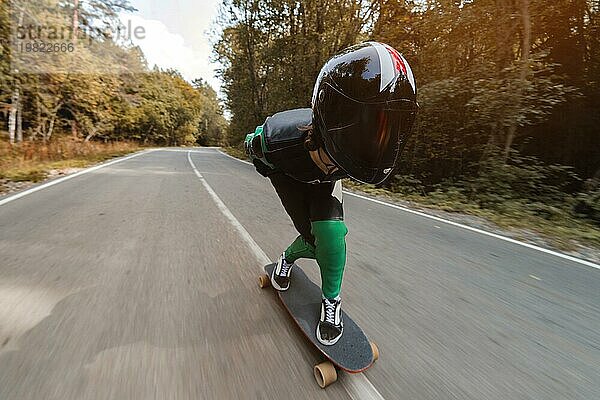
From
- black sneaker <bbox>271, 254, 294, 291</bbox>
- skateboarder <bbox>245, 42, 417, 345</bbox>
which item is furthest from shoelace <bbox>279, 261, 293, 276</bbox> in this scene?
skateboarder <bbox>245, 42, 417, 345</bbox>

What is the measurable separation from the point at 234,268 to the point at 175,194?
438 cm

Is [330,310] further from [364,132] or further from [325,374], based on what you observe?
[364,132]

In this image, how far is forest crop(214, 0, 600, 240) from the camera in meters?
7.71

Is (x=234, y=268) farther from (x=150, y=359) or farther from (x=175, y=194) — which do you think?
(x=175, y=194)

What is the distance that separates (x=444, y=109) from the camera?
10.2 metres

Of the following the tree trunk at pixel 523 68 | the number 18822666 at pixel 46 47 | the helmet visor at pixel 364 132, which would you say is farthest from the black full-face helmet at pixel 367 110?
the number 18822666 at pixel 46 47

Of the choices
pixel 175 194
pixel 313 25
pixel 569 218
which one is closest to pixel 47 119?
pixel 313 25

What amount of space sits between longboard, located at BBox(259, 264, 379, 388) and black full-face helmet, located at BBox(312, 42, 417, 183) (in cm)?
93

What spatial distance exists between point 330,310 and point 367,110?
1.14m

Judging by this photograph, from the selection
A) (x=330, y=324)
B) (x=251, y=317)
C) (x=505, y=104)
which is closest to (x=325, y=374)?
(x=330, y=324)

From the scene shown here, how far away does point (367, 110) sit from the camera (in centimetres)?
135

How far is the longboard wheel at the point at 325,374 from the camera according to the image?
1.54 meters

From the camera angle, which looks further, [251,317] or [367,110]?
[251,317]

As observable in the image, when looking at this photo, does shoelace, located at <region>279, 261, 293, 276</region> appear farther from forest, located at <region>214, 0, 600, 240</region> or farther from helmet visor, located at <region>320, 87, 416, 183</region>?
forest, located at <region>214, 0, 600, 240</region>
